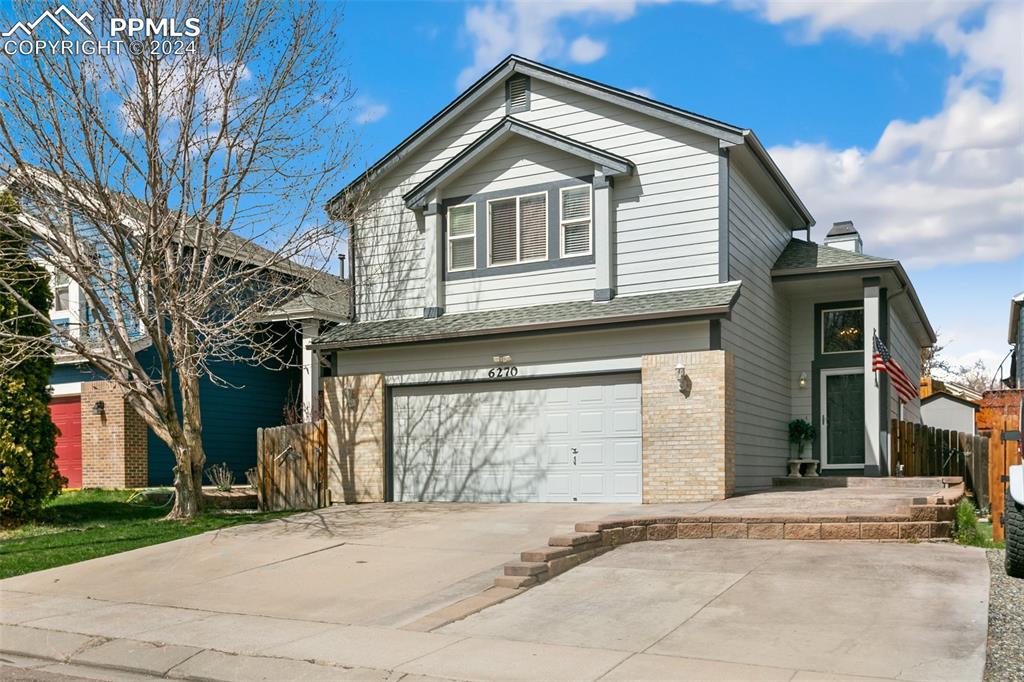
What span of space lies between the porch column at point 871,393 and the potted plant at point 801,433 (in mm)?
1710

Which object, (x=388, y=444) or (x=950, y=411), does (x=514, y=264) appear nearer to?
(x=388, y=444)

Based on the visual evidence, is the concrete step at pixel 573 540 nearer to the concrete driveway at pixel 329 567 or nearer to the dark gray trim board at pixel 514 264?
the concrete driveway at pixel 329 567

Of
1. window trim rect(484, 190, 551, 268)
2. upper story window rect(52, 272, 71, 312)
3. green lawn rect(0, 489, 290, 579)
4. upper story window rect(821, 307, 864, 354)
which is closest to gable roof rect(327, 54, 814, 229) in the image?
window trim rect(484, 190, 551, 268)

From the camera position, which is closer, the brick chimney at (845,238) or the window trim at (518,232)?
the window trim at (518,232)

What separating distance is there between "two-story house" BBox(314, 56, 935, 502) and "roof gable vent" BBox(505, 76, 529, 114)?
0.05 meters

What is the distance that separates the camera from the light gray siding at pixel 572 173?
1641 centimetres

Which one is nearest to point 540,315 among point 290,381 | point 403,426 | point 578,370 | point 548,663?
point 578,370

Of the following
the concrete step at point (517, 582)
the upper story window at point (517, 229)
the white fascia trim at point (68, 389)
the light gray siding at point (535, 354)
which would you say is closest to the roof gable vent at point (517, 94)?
the upper story window at point (517, 229)

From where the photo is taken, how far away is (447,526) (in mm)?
14477

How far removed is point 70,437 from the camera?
22359mm

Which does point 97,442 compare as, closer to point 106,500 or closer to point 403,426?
point 106,500

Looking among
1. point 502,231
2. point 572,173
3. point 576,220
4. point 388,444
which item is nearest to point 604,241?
point 576,220

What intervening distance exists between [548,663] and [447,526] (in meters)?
7.24

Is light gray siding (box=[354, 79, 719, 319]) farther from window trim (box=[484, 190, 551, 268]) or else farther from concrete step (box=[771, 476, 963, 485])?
concrete step (box=[771, 476, 963, 485])
